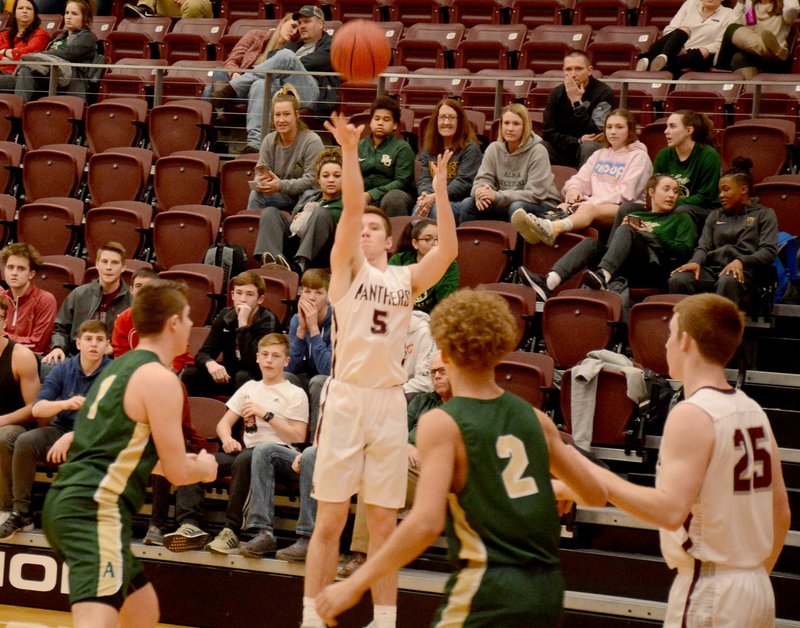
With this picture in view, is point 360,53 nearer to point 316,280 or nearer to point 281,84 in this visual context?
point 316,280

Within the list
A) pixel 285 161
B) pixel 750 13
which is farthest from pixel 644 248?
pixel 750 13

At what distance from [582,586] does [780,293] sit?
8.41 feet

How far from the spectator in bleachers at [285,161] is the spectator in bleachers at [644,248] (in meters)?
1.95

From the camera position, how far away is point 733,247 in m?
7.12

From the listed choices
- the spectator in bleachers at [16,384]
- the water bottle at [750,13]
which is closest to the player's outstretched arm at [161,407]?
the spectator in bleachers at [16,384]

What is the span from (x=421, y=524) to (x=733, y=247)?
4668 millimetres

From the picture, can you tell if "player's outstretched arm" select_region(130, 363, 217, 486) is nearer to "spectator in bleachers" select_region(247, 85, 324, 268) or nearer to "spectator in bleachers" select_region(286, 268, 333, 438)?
"spectator in bleachers" select_region(286, 268, 333, 438)

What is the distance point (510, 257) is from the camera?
25.3 feet

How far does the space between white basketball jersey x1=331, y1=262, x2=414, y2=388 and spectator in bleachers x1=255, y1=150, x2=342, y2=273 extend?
2913 millimetres

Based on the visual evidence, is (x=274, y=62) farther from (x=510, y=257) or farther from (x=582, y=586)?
(x=582, y=586)

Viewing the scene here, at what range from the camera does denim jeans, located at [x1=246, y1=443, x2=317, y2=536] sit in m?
6.16

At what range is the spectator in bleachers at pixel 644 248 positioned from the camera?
7309 mm

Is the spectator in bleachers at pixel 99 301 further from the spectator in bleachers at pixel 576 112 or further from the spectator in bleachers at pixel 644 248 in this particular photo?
the spectator in bleachers at pixel 576 112

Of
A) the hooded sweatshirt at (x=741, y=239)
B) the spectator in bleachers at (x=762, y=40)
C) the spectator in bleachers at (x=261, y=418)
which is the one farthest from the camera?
the spectator in bleachers at (x=762, y=40)
